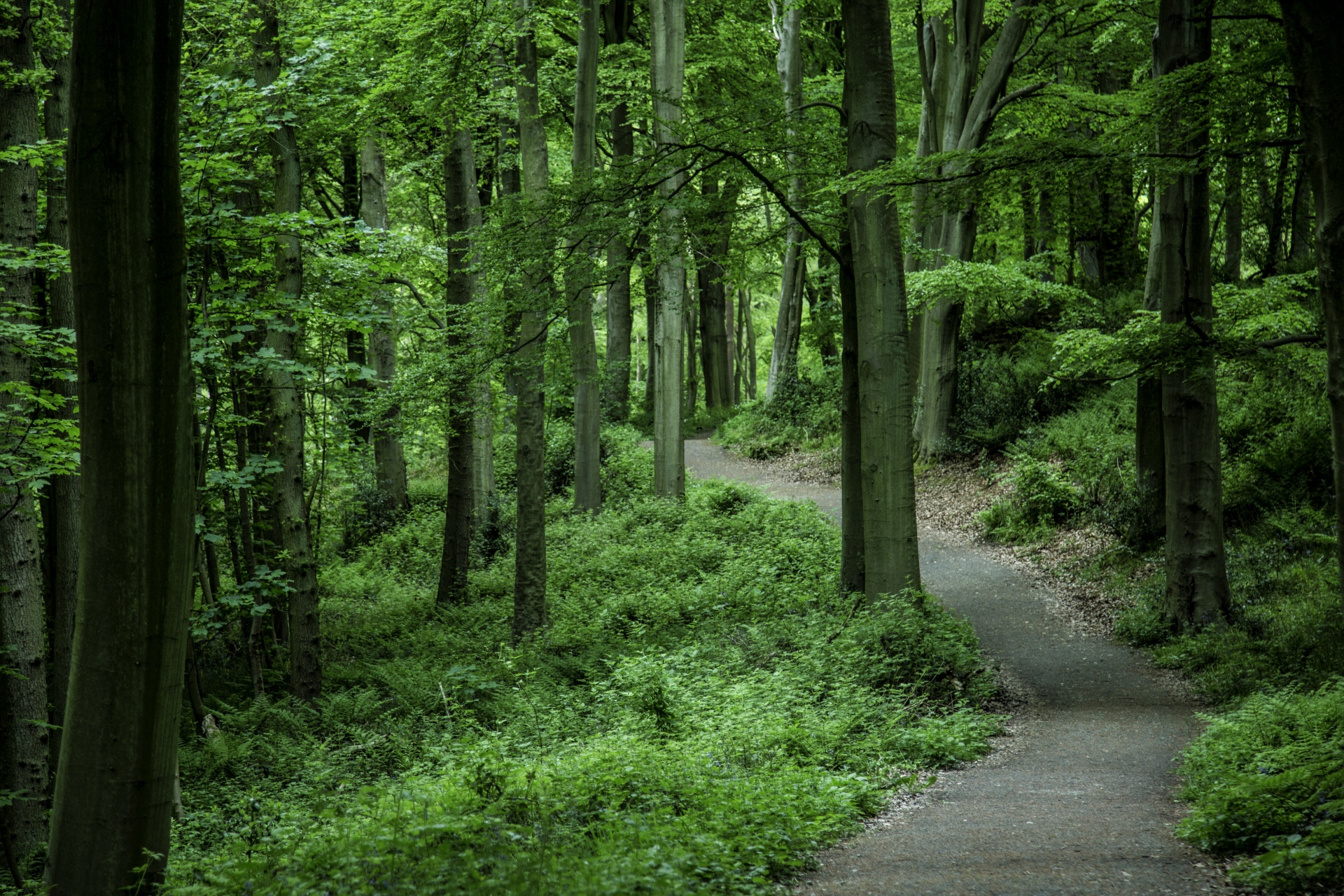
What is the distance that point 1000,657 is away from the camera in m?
10.1

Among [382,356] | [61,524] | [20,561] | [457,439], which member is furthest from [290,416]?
[382,356]

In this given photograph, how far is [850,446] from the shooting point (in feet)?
34.5

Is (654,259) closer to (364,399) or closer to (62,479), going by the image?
(364,399)

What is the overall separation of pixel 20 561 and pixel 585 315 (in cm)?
Result: 935

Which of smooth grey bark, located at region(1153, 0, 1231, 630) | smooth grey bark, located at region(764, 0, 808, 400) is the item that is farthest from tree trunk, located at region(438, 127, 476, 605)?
smooth grey bark, located at region(1153, 0, 1231, 630)

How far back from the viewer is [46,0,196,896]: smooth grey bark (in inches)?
144

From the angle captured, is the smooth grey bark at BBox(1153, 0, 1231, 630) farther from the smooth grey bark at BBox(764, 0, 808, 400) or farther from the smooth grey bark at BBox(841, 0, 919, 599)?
the smooth grey bark at BBox(764, 0, 808, 400)

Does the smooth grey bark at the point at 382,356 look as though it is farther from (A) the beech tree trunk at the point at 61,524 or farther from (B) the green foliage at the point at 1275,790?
(B) the green foliage at the point at 1275,790

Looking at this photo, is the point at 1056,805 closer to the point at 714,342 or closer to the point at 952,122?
the point at 952,122

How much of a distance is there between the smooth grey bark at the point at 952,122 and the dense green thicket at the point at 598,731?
5056mm

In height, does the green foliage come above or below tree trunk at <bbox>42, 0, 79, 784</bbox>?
below

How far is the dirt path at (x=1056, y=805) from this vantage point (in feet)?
13.9

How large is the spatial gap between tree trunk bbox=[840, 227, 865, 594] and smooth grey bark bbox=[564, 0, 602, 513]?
3.09 meters

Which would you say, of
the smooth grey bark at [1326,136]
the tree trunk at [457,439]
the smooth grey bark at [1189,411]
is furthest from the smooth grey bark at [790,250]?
the smooth grey bark at [1326,136]
